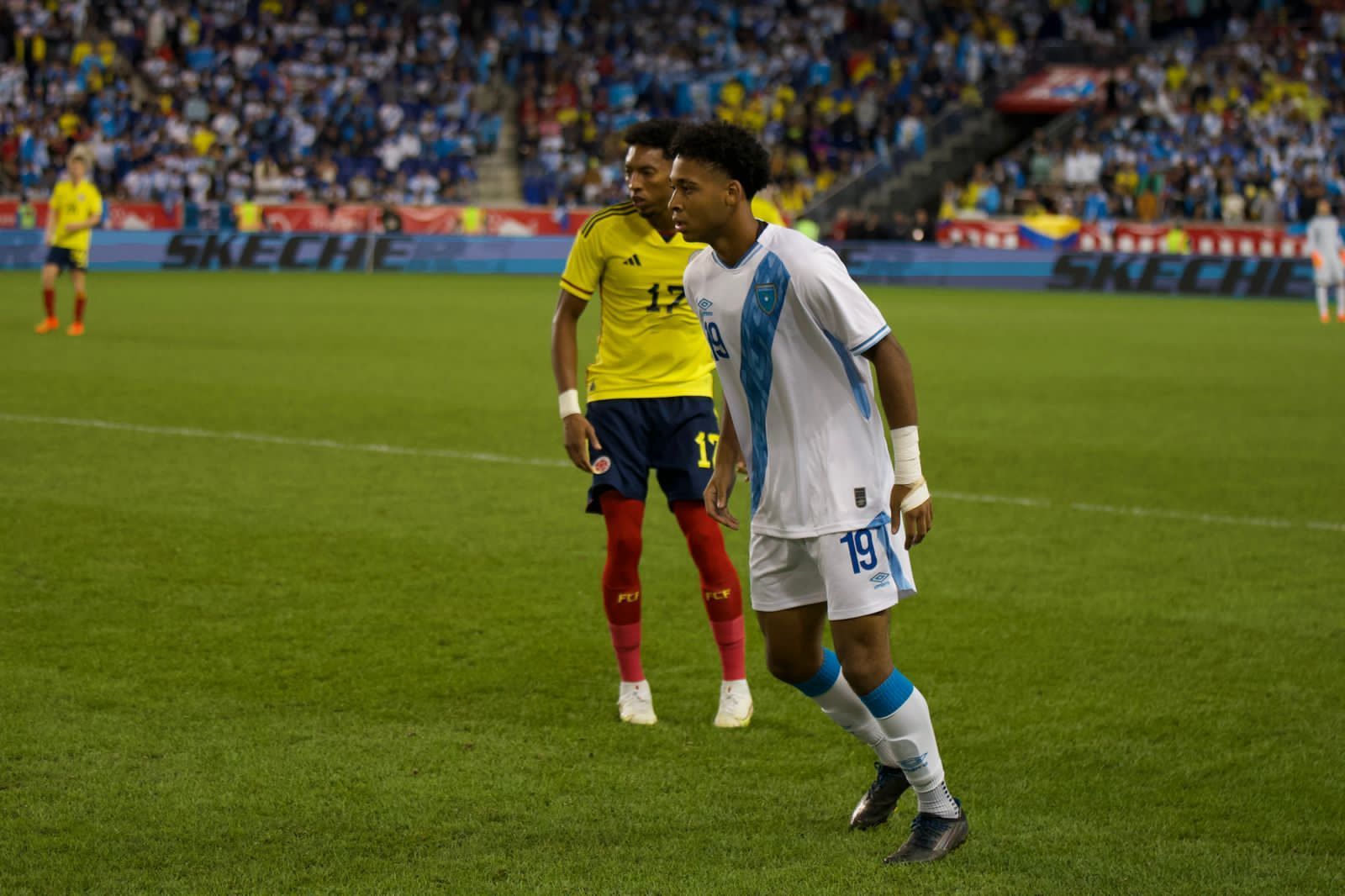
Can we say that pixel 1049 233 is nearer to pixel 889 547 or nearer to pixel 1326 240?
pixel 1326 240

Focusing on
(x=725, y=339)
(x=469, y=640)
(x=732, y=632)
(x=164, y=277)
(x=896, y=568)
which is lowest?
(x=164, y=277)

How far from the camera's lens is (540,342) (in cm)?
1986

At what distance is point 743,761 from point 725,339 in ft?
5.19

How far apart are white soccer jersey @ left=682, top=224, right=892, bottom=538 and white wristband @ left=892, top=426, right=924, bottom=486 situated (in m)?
0.10

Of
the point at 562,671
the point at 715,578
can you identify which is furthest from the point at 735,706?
the point at 562,671

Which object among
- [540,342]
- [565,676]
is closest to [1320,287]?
[540,342]

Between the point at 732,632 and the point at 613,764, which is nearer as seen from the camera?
the point at 613,764

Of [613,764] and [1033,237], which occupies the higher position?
[613,764]

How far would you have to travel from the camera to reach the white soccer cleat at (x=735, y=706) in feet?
18.7

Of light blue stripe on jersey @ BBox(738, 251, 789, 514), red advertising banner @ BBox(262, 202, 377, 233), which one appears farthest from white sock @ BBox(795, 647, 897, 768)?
red advertising banner @ BBox(262, 202, 377, 233)

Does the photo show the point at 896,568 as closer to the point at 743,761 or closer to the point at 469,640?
the point at 743,761

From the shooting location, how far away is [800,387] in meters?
4.31

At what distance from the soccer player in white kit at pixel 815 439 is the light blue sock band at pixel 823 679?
12cm

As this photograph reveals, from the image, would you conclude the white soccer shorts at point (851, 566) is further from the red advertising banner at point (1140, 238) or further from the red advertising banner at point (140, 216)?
the red advertising banner at point (140, 216)
